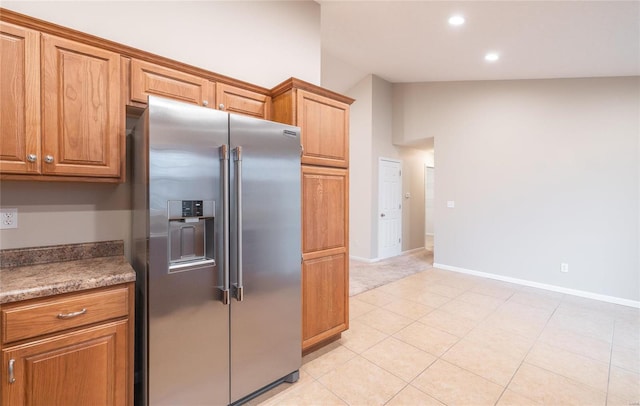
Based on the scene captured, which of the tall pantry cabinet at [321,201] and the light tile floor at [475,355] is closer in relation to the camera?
the light tile floor at [475,355]

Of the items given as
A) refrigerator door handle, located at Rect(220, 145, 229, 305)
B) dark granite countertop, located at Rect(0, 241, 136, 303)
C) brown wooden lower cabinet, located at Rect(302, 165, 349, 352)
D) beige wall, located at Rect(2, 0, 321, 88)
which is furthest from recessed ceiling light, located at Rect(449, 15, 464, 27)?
dark granite countertop, located at Rect(0, 241, 136, 303)

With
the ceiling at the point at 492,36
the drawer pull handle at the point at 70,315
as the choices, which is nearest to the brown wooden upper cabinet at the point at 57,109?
the drawer pull handle at the point at 70,315

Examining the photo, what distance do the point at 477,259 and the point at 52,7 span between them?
5623 millimetres

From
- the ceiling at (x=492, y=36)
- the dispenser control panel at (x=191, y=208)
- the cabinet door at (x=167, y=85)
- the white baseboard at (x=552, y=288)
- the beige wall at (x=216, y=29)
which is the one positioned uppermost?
the ceiling at (x=492, y=36)

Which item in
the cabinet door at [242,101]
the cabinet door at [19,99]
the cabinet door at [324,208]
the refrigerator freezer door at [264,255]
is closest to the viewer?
the cabinet door at [19,99]

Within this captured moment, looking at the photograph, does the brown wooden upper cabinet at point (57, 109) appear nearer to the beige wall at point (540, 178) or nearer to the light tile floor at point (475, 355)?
the light tile floor at point (475, 355)

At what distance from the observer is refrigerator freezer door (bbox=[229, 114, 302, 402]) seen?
1.70m

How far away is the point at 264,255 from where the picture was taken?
1.82m

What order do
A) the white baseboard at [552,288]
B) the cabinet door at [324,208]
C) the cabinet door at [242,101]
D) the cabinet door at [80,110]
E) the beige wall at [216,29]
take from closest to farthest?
1. the cabinet door at [80,110]
2. the beige wall at [216,29]
3. the cabinet door at [242,101]
4. the cabinet door at [324,208]
5. the white baseboard at [552,288]

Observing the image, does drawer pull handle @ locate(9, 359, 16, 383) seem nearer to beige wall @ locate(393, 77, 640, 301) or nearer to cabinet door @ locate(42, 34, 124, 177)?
cabinet door @ locate(42, 34, 124, 177)

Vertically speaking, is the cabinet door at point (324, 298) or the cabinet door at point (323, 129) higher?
the cabinet door at point (323, 129)

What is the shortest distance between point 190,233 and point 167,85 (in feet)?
3.34

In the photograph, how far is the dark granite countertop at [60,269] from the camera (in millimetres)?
1233

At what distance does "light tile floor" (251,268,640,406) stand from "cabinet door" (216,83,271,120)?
6.69 feet
